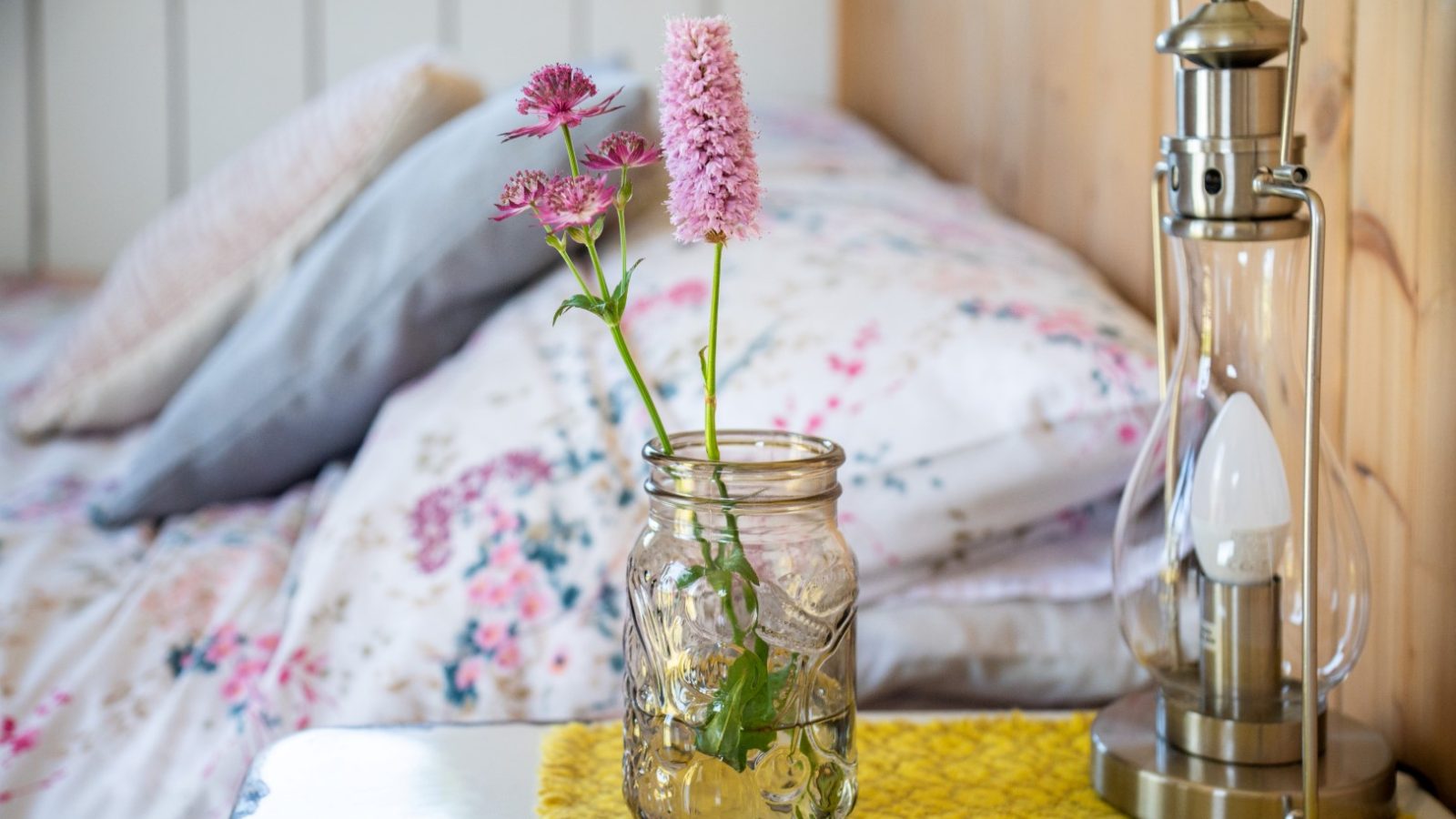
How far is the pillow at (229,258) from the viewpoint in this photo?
1291 millimetres

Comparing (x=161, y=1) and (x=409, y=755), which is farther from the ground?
(x=161, y=1)

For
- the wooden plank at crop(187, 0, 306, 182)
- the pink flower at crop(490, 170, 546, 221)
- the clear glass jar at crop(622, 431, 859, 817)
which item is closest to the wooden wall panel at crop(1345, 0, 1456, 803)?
the clear glass jar at crop(622, 431, 859, 817)

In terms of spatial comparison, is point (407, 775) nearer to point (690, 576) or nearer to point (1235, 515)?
point (690, 576)

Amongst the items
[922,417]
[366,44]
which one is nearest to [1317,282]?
[922,417]

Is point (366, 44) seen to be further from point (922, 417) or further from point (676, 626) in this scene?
point (676, 626)

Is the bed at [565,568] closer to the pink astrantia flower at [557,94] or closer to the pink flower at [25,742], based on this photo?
the pink flower at [25,742]

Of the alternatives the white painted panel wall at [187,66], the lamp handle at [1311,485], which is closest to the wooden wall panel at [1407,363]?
the lamp handle at [1311,485]

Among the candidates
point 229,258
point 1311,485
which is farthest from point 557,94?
point 229,258

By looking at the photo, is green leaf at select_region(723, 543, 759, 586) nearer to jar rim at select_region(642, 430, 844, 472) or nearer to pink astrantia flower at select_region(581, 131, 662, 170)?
jar rim at select_region(642, 430, 844, 472)

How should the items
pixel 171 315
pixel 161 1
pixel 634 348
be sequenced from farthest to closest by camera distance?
pixel 161 1
pixel 171 315
pixel 634 348

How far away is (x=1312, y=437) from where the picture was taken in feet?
1.59

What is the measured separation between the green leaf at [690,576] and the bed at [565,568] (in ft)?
1.05

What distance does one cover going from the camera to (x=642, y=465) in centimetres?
89

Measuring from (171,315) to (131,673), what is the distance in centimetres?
54
